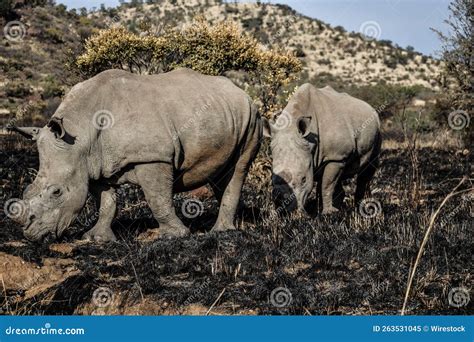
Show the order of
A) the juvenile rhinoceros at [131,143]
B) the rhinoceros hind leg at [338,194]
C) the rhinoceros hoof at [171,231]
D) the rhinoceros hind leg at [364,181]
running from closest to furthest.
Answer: the juvenile rhinoceros at [131,143] < the rhinoceros hoof at [171,231] < the rhinoceros hind leg at [338,194] < the rhinoceros hind leg at [364,181]

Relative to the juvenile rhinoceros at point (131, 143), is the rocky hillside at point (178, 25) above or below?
below

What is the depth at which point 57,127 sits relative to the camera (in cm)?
718

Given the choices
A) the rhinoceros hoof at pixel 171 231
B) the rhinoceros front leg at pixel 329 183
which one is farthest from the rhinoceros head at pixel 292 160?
the rhinoceros hoof at pixel 171 231

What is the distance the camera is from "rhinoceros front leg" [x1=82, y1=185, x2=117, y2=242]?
804 cm

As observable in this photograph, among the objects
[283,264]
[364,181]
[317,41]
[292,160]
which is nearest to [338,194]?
[364,181]

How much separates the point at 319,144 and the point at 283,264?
3.14 m

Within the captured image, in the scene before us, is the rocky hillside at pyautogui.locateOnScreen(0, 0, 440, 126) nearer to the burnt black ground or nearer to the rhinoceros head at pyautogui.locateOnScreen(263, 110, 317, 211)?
the rhinoceros head at pyautogui.locateOnScreen(263, 110, 317, 211)

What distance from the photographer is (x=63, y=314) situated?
5652mm

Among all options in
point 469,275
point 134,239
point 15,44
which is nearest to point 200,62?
point 134,239

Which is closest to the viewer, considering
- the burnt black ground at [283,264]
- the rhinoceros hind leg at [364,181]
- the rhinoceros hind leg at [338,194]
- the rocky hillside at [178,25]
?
the burnt black ground at [283,264]

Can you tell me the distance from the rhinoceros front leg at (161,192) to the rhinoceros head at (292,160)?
62.5 inches

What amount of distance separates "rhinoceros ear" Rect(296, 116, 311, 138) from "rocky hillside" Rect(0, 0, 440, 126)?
61.5ft

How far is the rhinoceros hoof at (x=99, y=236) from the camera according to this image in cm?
803

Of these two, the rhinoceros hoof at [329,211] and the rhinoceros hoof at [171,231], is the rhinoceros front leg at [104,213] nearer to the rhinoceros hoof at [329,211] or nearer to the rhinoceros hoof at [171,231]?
the rhinoceros hoof at [171,231]
